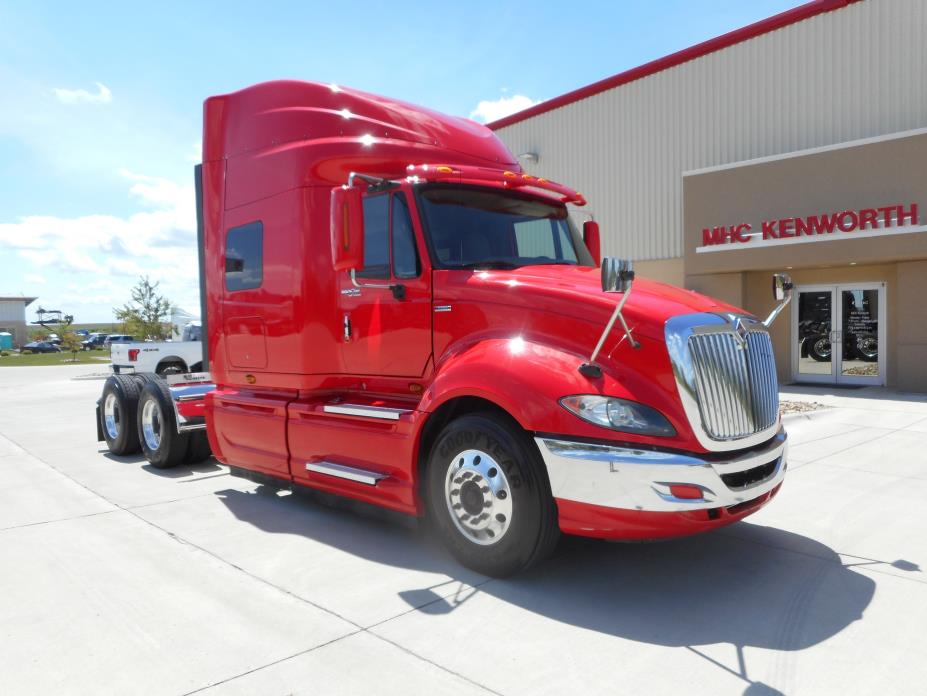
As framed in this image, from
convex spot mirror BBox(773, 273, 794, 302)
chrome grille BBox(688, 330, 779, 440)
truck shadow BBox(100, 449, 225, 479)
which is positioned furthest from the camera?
truck shadow BBox(100, 449, 225, 479)

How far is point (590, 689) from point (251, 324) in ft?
13.7

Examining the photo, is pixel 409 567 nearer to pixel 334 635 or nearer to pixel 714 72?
pixel 334 635

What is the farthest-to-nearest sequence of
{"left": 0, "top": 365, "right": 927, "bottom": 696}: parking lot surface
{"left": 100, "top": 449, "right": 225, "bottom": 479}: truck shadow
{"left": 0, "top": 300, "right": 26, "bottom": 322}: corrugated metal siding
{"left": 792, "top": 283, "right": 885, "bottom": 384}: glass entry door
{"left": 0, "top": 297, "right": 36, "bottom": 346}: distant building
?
{"left": 0, "top": 300, "right": 26, "bottom": 322}: corrugated metal siding
{"left": 0, "top": 297, "right": 36, "bottom": 346}: distant building
{"left": 792, "top": 283, "right": 885, "bottom": 384}: glass entry door
{"left": 100, "top": 449, "right": 225, "bottom": 479}: truck shadow
{"left": 0, "top": 365, "right": 927, "bottom": 696}: parking lot surface

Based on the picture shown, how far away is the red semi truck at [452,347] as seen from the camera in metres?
3.62

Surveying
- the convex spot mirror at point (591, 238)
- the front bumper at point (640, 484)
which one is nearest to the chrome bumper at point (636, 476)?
the front bumper at point (640, 484)

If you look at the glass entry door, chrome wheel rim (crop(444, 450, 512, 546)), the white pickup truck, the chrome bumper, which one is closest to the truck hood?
the chrome bumper

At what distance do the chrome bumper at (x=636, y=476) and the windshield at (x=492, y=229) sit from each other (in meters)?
1.59

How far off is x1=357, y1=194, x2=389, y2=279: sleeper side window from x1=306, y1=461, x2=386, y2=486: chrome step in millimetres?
1390

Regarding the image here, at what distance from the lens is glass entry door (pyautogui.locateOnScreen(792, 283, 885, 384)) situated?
15.5m

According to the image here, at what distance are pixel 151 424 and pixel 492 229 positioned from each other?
202 inches

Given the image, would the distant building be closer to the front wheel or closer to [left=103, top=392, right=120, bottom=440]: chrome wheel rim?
[left=103, top=392, right=120, bottom=440]: chrome wheel rim

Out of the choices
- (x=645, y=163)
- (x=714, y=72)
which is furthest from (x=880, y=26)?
(x=645, y=163)

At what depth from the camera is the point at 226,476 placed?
7.24m

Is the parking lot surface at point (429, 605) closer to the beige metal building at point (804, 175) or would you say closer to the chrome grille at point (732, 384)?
the chrome grille at point (732, 384)
